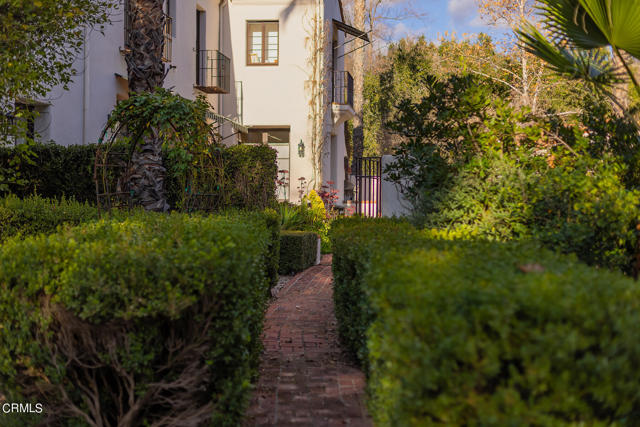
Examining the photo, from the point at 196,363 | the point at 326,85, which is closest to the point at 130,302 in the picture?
the point at 196,363

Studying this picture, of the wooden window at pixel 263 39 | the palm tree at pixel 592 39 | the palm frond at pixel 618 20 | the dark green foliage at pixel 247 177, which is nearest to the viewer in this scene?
the palm frond at pixel 618 20

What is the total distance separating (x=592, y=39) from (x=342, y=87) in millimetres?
14962

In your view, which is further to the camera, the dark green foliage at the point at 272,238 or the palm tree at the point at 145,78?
the palm tree at the point at 145,78

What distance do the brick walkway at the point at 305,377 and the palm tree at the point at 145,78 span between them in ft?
8.59

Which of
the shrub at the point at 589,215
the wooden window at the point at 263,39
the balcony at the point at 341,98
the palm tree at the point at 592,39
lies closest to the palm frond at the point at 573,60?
the palm tree at the point at 592,39

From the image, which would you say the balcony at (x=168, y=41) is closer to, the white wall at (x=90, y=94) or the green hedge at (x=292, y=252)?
the white wall at (x=90, y=94)

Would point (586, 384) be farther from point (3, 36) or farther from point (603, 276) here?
point (3, 36)

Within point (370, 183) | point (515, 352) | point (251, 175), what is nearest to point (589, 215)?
point (515, 352)

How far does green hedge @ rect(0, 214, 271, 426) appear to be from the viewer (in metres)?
3.21

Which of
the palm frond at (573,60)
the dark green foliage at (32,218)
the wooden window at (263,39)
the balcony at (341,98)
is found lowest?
the dark green foliage at (32,218)

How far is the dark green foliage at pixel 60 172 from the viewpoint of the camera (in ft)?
32.2

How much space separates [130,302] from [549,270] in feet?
7.15

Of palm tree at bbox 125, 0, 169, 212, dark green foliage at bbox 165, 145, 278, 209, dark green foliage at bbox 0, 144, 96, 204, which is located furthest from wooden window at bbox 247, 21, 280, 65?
palm tree at bbox 125, 0, 169, 212

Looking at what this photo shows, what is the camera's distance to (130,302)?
320 centimetres
